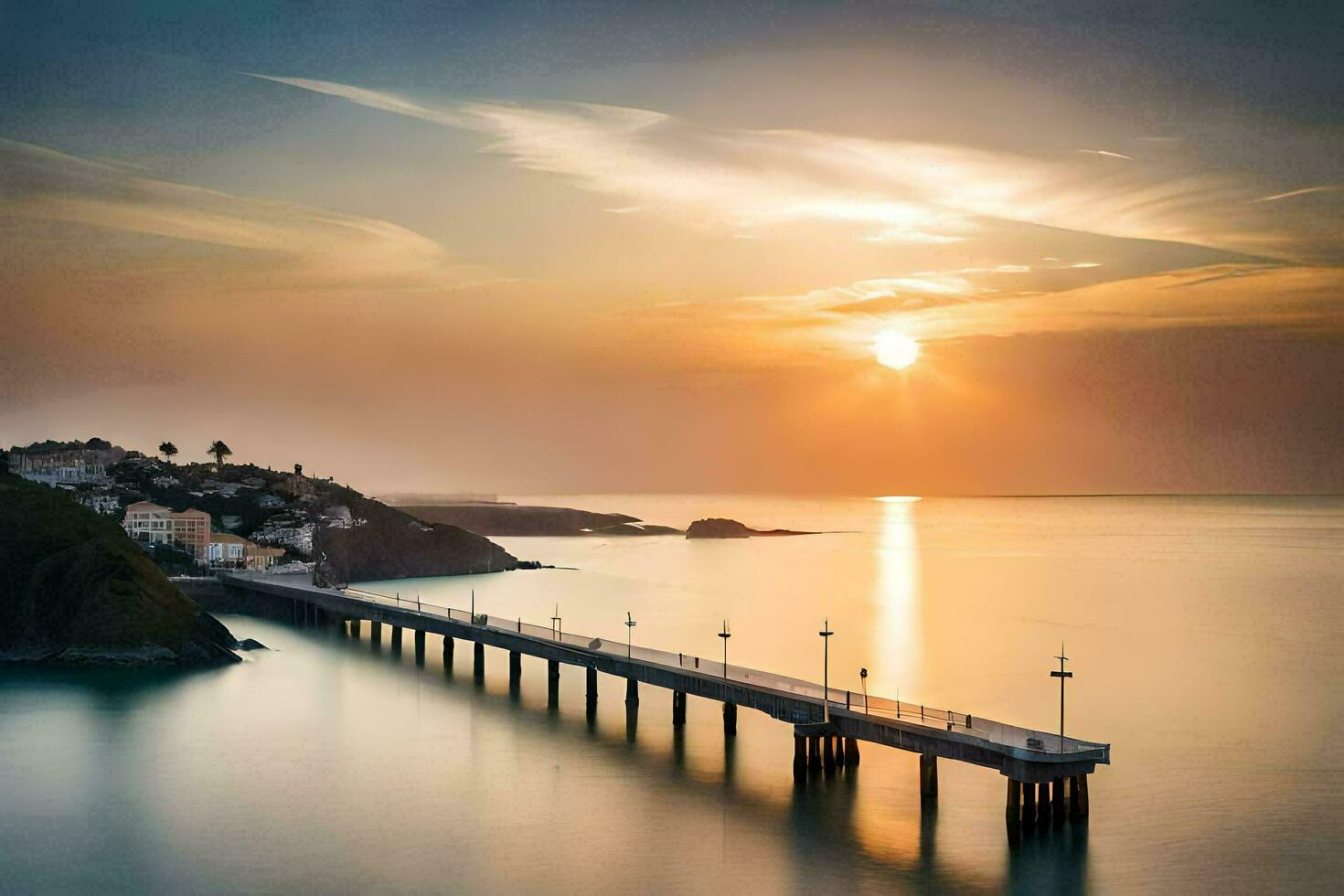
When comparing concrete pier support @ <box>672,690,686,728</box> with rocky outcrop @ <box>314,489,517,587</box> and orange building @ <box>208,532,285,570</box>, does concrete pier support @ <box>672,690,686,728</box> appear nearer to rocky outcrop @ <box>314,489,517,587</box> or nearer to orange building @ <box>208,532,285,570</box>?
orange building @ <box>208,532,285,570</box>

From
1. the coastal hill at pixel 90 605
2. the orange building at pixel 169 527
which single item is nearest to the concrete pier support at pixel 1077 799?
the coastal hill at pixel 90 605

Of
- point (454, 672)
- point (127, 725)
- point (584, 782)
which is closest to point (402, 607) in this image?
point (454, 672)

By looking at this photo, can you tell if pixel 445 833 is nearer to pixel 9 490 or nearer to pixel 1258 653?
pixel 1258 653

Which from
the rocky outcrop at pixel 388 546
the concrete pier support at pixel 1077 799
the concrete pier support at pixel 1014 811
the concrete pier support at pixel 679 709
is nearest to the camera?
the concrete pier support at pixel 1014 811

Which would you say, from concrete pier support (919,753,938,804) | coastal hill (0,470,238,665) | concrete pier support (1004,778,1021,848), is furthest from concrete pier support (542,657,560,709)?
concrete pier support (1004,778,1021,848)

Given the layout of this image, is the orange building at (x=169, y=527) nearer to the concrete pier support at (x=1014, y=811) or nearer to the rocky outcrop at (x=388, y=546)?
the rocky outcrop at (x=388, y=546)

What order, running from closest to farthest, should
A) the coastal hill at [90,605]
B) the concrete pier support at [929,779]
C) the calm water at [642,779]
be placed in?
the calm water at [642,779] → the concrete pier support at [929,779] → the coastal hill at [90,605]
